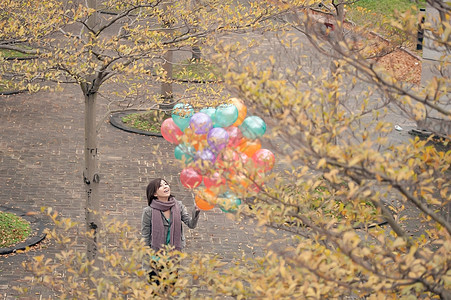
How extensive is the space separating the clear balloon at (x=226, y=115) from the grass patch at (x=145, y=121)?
23.3ft

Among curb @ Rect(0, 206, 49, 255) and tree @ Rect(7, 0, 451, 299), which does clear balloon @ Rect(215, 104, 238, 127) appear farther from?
tree @ Rect(7, 0, 451, 299)

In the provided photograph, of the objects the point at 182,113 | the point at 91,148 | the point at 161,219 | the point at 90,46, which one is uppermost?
the point at 90,46

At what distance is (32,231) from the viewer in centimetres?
1149

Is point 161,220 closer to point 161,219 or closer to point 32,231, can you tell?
point 161,219

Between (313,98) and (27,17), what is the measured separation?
5.43 meters

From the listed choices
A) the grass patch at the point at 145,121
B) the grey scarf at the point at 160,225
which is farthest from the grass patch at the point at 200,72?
the grey scarf at the point at 160,225

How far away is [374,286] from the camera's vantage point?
4199 millimetres

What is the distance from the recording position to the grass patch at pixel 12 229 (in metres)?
11.0

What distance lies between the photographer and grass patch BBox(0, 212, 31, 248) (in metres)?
11.0

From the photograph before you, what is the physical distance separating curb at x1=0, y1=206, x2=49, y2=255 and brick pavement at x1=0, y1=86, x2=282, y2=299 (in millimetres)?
146

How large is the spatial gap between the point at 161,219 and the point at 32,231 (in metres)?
3.78

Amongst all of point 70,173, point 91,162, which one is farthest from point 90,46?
point 70,173

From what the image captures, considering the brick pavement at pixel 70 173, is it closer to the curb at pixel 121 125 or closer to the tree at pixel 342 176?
the curb at pixel 121 125

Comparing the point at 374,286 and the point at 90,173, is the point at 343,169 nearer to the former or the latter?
the point at 374,286
